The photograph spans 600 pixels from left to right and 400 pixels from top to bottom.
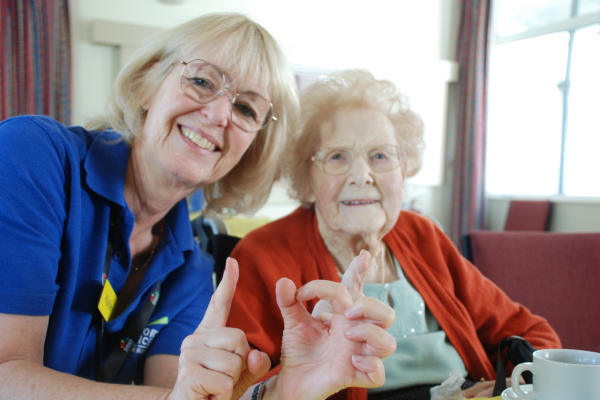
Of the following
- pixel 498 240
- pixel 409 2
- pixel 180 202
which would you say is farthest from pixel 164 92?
pixel 409 2

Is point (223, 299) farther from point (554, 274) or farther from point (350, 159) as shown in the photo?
point (554, 274)

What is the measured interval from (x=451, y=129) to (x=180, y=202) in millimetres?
5528

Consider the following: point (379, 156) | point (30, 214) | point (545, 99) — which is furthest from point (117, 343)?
point (545, 99)

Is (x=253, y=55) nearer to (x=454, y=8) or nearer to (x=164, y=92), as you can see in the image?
(x=164, y=92)

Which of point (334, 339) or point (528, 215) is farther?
point (528, 215)

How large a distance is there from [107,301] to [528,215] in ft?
16.6

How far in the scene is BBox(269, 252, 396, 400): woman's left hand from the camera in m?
0.70

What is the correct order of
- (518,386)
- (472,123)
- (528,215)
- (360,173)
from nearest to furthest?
(518,386), (360,173), (528,215), (472,123)

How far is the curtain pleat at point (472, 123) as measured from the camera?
18.8 ft

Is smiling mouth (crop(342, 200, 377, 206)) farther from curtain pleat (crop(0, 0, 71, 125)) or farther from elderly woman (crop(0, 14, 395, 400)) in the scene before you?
curtain pleat (crop(0, 0, 71, 125))

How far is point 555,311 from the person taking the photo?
1641mm

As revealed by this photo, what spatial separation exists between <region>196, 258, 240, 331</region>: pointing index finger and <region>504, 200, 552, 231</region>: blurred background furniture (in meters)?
5.02

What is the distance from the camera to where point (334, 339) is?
2.44ft

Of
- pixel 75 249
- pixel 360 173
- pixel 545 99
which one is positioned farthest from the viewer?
Result: pixel 545 99
